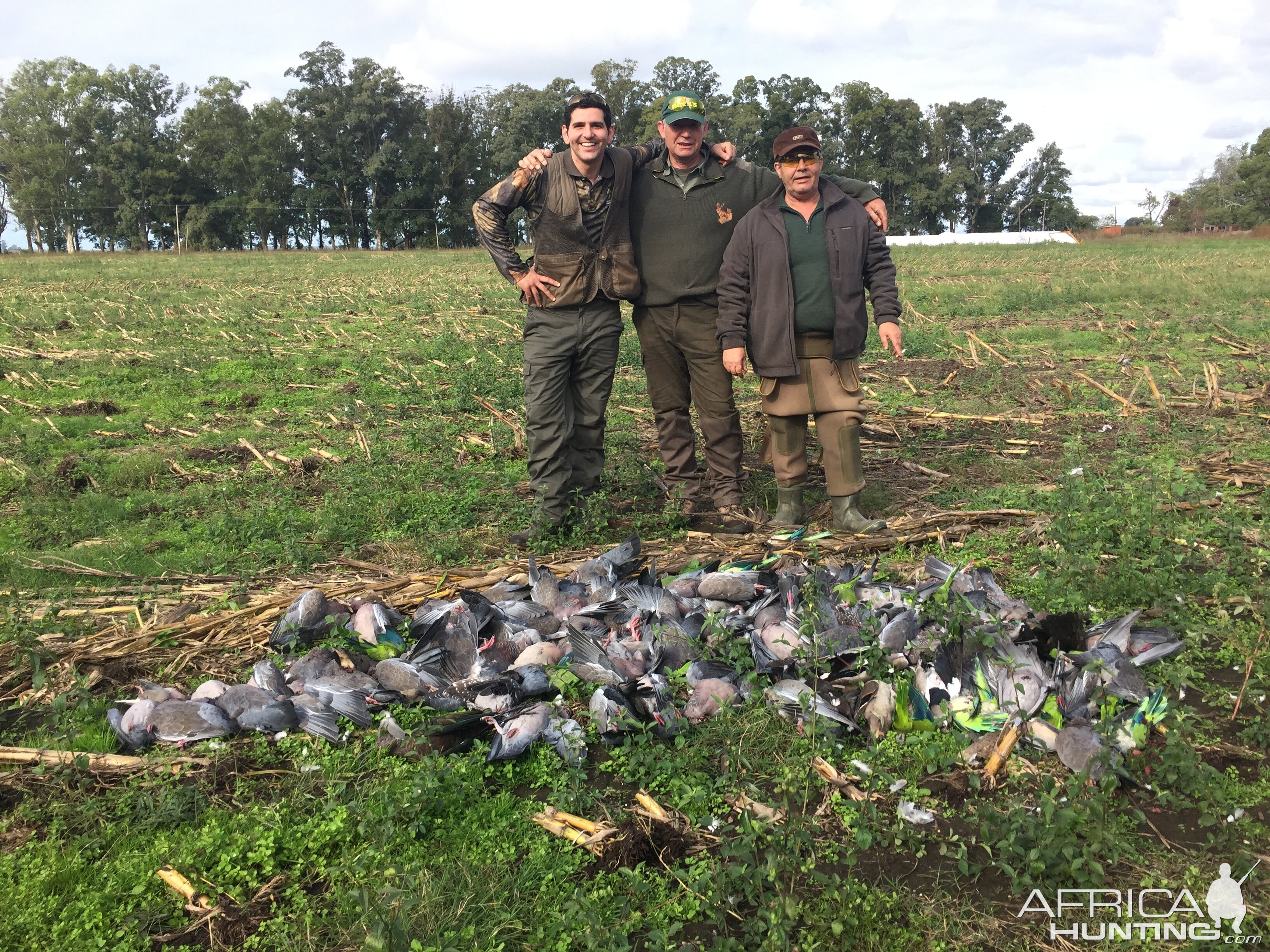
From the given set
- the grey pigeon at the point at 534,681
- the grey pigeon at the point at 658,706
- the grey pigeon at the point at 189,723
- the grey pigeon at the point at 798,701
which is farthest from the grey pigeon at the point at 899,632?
the grey pigeon at the point at 189,723

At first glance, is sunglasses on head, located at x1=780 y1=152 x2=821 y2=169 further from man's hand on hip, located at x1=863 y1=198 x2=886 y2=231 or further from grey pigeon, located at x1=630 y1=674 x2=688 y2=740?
grey pigeon, located at x1=630 y1=674 x2=688 y2=740

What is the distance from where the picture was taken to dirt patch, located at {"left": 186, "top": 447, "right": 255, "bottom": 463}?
26.2 ft

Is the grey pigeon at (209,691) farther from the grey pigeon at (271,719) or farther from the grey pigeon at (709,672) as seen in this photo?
the grey pigeon at (709,672)

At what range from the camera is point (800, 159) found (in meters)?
5.36

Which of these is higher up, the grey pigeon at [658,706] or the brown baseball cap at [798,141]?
the brown baseball cap at [798,141]

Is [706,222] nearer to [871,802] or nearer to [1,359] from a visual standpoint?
[871,802]

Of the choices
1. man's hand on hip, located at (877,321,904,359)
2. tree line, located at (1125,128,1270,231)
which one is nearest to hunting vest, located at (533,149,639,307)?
man's hand on hip, located at (877,321,904,359)

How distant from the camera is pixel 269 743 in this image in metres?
3.54

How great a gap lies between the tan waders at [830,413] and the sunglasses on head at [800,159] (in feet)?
3.49

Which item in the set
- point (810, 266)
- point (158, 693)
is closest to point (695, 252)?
point (810, 266)

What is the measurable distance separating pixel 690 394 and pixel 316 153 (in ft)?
256

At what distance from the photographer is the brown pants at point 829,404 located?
5.67m

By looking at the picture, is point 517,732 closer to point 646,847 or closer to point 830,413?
point 646,847

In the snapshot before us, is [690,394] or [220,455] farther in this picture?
[220,455]
